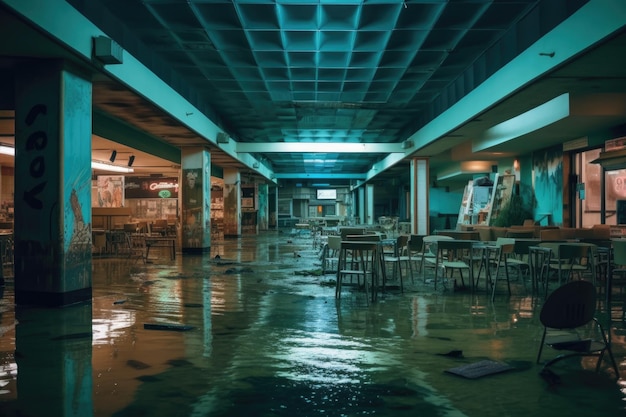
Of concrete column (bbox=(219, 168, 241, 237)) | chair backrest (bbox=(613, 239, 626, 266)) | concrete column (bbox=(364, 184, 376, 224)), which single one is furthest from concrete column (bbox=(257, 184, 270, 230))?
chair backrest (bbox=(613, 239, 626, 266))

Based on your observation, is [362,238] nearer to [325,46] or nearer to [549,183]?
[325,46]

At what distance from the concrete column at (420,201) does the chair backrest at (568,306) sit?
14.1 meters

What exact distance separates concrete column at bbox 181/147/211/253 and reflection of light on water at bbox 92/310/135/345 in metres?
8.72

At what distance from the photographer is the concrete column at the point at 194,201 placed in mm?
14477

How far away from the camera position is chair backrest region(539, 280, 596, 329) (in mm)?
3318

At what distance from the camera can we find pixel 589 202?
12656 mm

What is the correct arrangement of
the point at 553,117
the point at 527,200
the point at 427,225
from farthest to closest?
1. the point at 427,225
2. the point at 527,200
3. the point at 553,117

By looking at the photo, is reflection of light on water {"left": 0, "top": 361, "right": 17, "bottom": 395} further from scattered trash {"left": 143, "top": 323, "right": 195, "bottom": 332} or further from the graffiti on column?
the graffiti on column

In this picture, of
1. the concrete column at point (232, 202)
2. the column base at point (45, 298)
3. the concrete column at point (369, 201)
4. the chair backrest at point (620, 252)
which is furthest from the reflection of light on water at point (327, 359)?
the concrete column at point (369, 201)

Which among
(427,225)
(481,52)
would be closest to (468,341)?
(481,52)

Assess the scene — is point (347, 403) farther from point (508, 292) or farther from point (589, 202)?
point (589, 202)

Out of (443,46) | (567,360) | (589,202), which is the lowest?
(567,360)

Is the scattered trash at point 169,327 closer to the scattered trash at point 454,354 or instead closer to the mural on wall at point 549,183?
the scattered trash at point 454,354

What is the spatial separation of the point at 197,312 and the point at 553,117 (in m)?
8.15
